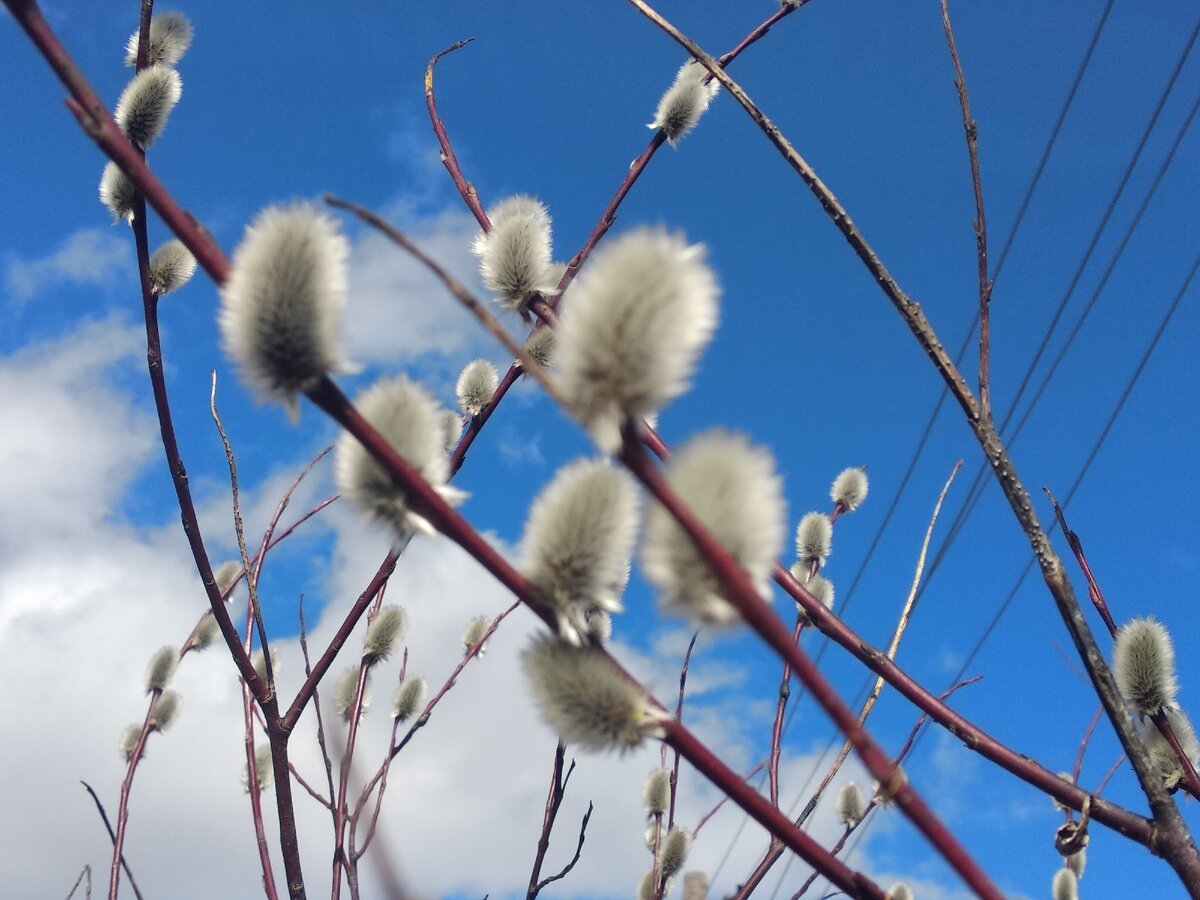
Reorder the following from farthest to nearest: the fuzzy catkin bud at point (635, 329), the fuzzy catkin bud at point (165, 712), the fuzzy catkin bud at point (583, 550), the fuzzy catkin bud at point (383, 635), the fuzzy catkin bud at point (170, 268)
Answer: the fuzzy catkin bud at point (165, 712) → the fuzzy catkin bud at point (383, 635) → the fuzzy catkin bud at point (170, 268) → the fuzzy catkin bud at point (583, 550) → the fuzzy catkin bud at point (635, 329)

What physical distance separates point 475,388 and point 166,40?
4.19 feet

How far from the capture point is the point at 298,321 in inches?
33.7

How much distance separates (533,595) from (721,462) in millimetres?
219

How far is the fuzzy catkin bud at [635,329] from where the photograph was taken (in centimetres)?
78

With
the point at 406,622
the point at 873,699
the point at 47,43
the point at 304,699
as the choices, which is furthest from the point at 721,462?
the point at 406,622

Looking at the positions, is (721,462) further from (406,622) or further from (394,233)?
(406,622)

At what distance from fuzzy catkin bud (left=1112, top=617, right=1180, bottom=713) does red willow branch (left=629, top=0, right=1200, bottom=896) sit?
1.59ft

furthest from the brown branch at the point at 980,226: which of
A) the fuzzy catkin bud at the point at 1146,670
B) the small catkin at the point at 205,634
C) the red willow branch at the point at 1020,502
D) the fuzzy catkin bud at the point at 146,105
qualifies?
the small catkin at the point at 205,634

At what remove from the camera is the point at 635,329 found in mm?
782

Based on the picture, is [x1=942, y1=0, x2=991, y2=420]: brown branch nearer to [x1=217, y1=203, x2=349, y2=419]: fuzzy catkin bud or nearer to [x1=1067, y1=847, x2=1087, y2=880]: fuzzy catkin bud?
[x1=217, y1=203, x2=349, y2=419]: fuzzy catkin bud

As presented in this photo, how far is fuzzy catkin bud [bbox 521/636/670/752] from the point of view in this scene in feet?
3.00

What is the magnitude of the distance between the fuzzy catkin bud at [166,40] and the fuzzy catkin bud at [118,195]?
373 mm

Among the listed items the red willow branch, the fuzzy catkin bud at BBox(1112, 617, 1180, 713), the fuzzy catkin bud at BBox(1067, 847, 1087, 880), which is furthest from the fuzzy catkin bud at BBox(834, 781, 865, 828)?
the red willow branch

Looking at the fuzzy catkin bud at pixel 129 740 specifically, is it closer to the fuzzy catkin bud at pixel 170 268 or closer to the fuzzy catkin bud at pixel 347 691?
the fuzzy catkin bud at pixel 347 691
